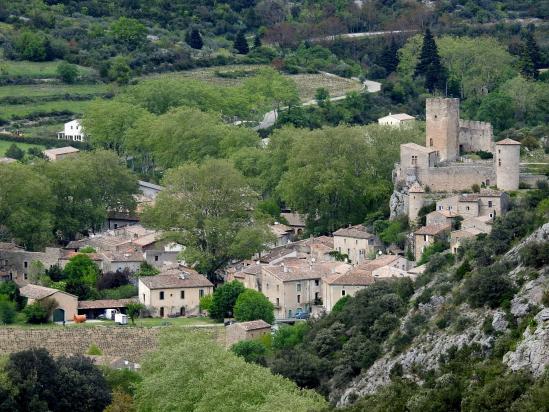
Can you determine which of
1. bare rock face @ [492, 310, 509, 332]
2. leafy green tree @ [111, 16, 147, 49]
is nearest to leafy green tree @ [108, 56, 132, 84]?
leafy green tree @ [111, 16, 147, 49]

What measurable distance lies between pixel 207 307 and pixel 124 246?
28.3 feet

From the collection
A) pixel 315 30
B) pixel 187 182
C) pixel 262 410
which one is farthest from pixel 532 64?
pixel 262 410

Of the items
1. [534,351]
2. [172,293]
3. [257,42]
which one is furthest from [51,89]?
[534,351]

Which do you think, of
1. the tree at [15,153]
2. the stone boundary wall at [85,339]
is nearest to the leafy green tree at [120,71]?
the tree at [15,153]

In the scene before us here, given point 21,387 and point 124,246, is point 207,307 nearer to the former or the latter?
point 124,246

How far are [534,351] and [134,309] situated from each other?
30.0 metres

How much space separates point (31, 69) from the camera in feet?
391

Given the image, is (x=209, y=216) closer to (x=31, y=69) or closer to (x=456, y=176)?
(x=456, y=176)

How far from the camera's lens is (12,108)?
111438 mm

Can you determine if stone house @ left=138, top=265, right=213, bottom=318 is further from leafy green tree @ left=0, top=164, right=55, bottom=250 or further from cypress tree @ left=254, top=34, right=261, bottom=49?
cypress tree @ left=254, top=34, right=261, bottom=49

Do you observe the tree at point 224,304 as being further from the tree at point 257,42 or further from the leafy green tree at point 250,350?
the tree at point 257,42

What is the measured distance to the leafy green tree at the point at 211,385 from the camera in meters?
53.2

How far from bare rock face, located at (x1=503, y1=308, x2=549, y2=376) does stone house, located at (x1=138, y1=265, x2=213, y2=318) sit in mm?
28465

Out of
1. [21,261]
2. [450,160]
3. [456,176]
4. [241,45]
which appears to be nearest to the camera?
[456,176]
